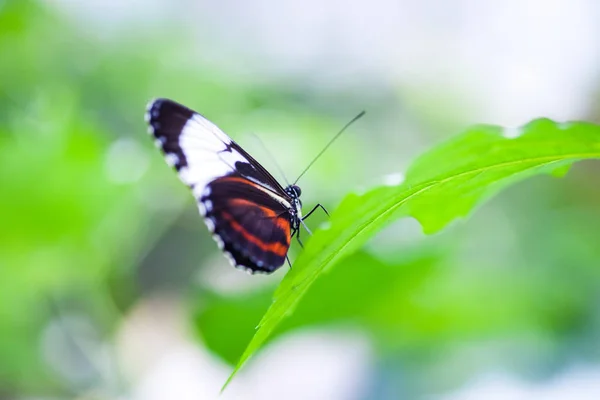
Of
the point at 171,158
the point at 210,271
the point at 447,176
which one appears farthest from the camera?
the point at 210,271

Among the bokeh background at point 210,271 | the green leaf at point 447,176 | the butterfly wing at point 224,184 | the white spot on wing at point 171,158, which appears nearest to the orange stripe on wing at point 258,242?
the butterfly wing at point 224,184

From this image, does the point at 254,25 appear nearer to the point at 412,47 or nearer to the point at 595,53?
the point at 412,47

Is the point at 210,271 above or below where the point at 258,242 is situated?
above

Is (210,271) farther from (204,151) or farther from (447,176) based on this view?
(447,176)

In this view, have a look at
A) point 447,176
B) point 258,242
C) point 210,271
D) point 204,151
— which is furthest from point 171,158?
point 210,271

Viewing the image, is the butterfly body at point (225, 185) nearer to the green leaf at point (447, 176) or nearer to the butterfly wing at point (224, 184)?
the butterfly wing at point (224, 184)

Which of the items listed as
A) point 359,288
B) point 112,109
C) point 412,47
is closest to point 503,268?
point 359,288

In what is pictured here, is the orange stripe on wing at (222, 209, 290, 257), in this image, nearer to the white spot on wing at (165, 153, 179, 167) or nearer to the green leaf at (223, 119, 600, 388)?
the white spot on wing at (165, 153, 179, 167)
